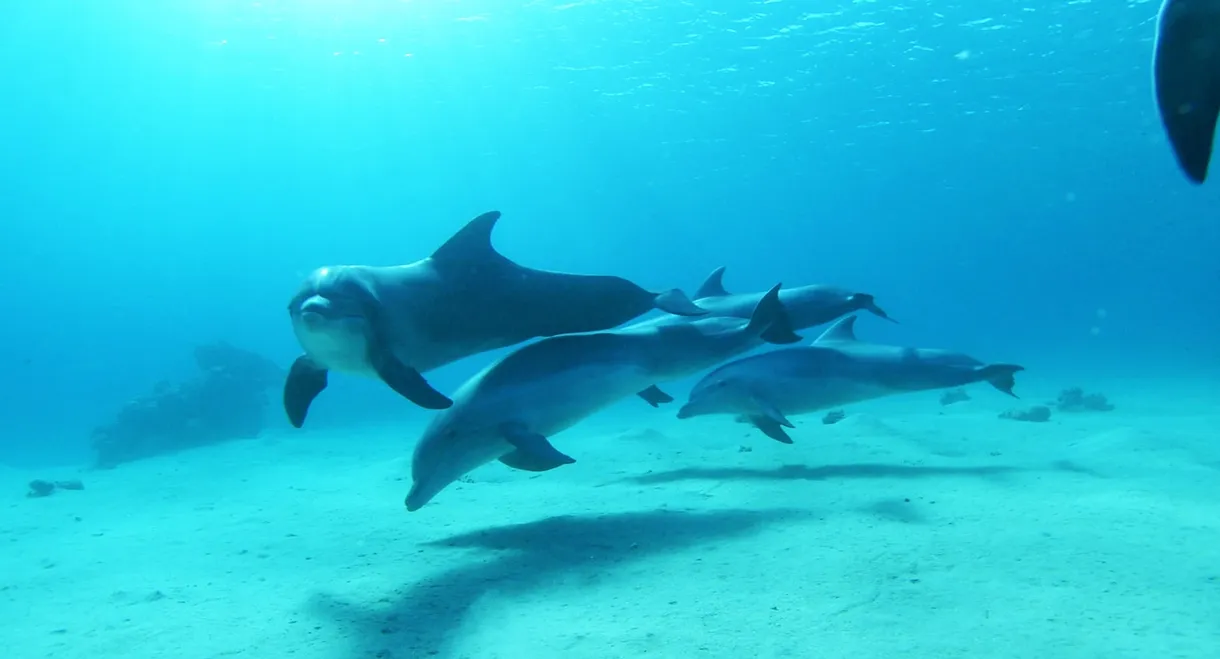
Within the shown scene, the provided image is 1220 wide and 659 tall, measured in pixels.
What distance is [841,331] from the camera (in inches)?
326

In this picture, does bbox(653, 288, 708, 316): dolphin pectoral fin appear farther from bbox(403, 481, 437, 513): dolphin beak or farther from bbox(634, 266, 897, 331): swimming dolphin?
bbox(403, 481, 437, 513): dolphin beak

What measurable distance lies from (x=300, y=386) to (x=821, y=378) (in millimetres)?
5206

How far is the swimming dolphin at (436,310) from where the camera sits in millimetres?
4555

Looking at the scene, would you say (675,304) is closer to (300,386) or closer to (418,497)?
(418,497)

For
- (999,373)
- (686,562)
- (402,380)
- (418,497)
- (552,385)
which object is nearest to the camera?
(402,380)

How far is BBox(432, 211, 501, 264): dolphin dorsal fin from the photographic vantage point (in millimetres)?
5270

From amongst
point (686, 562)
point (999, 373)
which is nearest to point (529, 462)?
point (686, 562)

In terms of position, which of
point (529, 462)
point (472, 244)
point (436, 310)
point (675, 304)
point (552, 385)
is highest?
point (472, 244)

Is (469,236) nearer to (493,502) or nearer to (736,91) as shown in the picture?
(493,502)

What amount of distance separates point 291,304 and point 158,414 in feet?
61.8

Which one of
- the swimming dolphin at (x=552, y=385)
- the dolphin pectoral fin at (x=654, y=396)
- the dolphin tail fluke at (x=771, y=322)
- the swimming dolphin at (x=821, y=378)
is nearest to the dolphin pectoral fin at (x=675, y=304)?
the swimming dolphin at (x=552, y=385)

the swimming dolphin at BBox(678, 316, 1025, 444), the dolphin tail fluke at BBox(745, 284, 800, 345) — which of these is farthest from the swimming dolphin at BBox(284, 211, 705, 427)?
the swimming dolphin at BBox(678, 316, 1025, 444)

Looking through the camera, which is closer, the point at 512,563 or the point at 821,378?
the point at 512,563

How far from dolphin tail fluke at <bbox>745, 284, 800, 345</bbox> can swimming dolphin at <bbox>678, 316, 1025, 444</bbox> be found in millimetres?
1138
